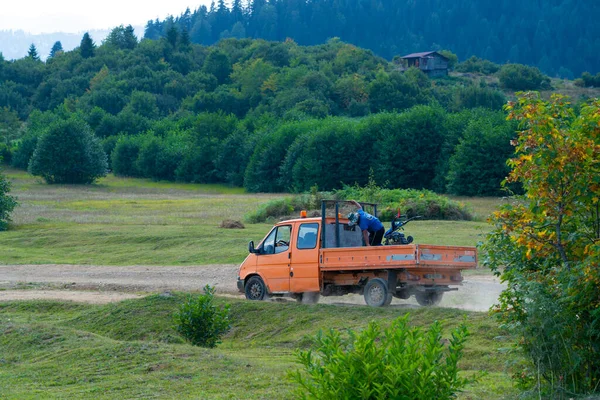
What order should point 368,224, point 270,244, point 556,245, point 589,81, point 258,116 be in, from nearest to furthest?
point 556,245 → point 368,224 → point 270,244 → point 258,116 → point 589,81

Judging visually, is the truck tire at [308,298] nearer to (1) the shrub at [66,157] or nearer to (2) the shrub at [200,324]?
(2) the shrub at [200,324]

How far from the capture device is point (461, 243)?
103ft

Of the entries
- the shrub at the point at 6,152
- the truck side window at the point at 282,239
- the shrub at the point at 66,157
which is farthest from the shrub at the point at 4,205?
the shrub at the point at 6,152

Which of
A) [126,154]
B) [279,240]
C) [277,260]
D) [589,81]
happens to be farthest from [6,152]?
[277,260]

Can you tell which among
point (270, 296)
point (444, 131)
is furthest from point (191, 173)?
point (270, 296)

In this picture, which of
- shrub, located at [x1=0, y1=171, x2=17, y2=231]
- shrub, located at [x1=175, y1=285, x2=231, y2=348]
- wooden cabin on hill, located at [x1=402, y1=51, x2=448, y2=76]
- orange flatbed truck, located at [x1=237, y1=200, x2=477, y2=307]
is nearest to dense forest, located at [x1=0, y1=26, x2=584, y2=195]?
wooden cabin on hill, located at [x1=402, y1=51, x2=448, y2=76]

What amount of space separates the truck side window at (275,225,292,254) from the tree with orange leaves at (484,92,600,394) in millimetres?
10336

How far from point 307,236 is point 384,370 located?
12.4 meters

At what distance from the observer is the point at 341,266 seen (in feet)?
61.0

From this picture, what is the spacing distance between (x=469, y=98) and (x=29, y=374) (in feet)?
374

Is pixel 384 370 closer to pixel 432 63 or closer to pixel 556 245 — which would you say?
pixel 556 245

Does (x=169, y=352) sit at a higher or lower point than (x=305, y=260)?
lower

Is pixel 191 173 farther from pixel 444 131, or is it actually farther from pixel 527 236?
pixel 527 236

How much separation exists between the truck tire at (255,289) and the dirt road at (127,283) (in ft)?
4.90
